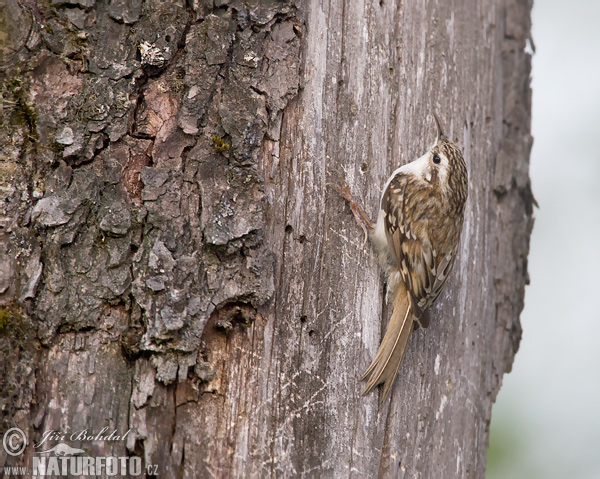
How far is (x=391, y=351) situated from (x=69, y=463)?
3.39ft

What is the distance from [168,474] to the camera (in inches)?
67.5

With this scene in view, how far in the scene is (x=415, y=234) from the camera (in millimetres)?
2873

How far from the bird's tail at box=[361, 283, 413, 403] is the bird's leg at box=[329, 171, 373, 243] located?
0.31 metres

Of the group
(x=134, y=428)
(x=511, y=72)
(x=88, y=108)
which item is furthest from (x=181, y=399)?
(x=511, y=72)

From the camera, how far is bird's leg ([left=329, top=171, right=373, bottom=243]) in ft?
6.88

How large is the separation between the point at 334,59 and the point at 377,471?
4.50ft

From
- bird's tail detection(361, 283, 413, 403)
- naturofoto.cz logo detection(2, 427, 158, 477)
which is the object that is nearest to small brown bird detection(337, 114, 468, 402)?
bird's tail detection(361, 283, 413, 403)

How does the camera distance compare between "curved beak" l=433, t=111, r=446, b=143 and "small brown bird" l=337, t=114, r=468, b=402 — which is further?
"curved beak" l=433, t=111, r=446, b=143

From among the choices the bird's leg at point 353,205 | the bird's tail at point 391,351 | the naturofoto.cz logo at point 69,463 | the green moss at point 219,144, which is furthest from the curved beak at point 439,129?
the naturofoto.cz logo at point 69,463

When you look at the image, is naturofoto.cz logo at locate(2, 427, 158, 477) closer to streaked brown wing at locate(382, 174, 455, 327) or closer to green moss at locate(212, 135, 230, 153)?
green moss at locate(212, 135, 230, 153)

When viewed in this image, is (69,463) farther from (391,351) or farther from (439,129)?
(439,129)

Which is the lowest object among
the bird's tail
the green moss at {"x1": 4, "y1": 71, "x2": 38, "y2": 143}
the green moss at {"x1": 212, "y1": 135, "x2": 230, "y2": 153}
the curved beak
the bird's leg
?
the bird's tail

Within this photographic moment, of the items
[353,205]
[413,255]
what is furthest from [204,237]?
[413,255]

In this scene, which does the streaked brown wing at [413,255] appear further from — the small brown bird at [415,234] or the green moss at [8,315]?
the green moss at [8,315]
